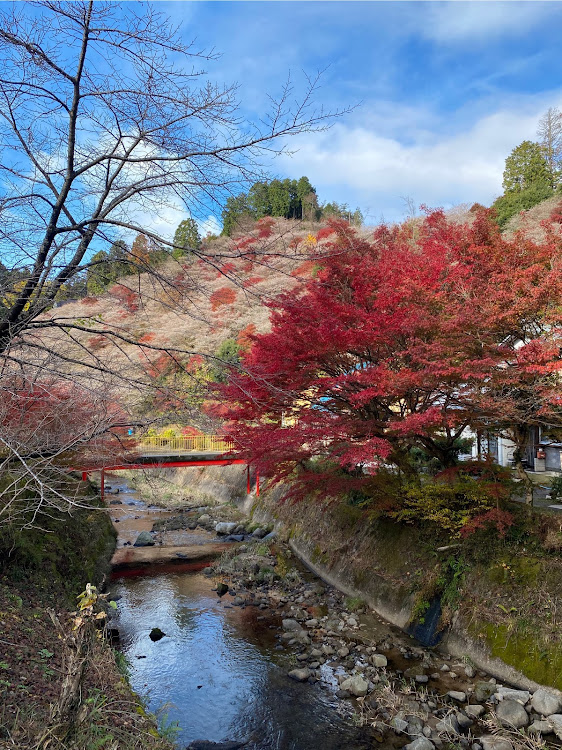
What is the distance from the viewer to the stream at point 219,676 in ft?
20.4

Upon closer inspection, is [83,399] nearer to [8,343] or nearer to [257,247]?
[8,343]

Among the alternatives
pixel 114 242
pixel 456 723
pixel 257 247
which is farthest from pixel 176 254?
pixel 456 723

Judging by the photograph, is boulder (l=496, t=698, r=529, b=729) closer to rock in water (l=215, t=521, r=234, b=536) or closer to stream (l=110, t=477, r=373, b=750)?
stream (l=110, t=477, r=373, b=750)

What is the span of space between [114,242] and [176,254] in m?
0.62

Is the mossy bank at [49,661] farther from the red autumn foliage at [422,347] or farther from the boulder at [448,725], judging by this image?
the red autumn foliage at [422,347]

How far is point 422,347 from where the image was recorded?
837cm

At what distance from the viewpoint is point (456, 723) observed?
239 inches

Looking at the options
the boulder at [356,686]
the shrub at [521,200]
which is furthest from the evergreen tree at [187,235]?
the shrub at [521,200]

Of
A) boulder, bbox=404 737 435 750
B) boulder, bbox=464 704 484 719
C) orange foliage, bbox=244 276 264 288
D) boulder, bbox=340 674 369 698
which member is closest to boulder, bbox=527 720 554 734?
boulder, bbox=464 704 484 719

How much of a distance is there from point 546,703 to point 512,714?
0.49 m

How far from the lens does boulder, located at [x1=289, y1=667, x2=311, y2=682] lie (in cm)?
742

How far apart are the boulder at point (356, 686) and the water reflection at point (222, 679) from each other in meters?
0.33

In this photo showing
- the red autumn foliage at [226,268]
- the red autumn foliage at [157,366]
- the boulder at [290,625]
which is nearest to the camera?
the red autumn foliage at [226,268]

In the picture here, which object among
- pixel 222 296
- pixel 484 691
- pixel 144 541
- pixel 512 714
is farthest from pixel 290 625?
pixel 144 541
